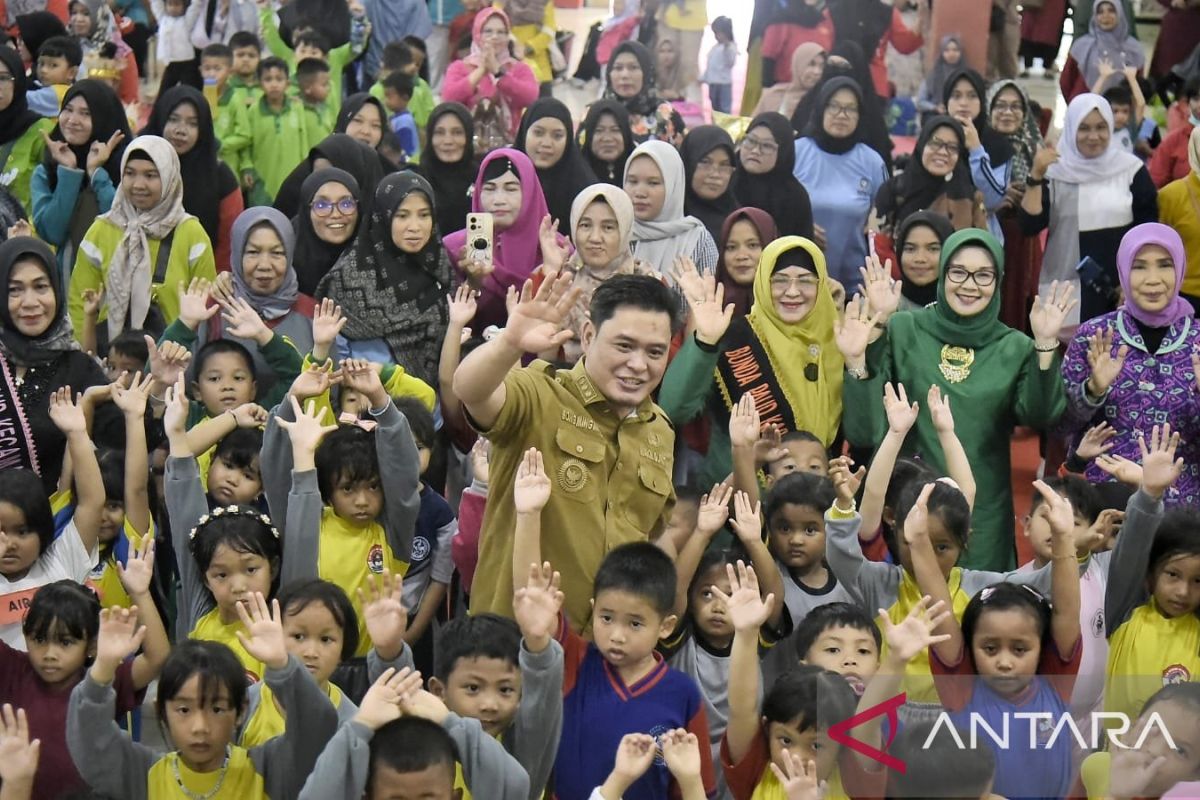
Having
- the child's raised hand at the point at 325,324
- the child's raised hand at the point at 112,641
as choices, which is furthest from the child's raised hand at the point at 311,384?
the child's raised hand at the point at 112,641

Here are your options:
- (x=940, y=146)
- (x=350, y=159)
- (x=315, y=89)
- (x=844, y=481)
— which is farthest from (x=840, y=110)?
(x=844, y=481)

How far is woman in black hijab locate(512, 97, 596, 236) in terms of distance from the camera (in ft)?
21.2

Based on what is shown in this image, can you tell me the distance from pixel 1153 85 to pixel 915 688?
21.6 feet

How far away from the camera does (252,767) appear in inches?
139

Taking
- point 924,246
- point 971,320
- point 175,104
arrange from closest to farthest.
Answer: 1. point 971,320
2. point 924,246
3. point 175,104

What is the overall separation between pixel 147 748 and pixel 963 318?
261 centimetres

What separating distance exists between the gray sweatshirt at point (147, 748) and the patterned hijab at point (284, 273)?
2.09 m

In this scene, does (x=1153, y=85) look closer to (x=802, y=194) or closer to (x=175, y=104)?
(x=802, y=194)

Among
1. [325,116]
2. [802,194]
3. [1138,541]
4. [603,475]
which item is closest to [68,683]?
[603,475]

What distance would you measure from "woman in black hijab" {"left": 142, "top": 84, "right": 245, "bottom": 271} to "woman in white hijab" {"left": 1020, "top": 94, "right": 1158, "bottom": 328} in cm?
309

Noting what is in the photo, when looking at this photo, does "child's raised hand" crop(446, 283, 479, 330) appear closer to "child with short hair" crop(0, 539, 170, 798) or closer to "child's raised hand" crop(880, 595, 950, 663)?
"child with short hair" crop(0, 539, 170, 798)

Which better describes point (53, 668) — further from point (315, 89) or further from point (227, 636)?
point (315, 89)

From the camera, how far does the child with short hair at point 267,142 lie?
24.8 ft

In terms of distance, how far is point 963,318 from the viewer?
16.5 feet
